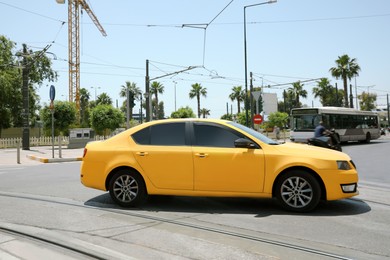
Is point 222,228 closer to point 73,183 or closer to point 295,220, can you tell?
point 295,220

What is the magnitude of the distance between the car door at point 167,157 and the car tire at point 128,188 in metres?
0.23

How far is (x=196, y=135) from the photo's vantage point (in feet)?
20.8

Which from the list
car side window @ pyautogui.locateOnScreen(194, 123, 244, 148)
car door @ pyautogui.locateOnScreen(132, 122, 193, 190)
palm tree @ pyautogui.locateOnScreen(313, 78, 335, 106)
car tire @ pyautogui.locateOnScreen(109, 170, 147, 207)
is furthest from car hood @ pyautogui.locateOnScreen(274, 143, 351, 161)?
palm tree @ pyautogui.locateOnScreen(313, 78, 335, 106)

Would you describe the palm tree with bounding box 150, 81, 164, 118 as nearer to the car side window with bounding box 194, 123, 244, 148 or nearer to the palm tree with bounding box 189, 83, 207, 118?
the palm tree with bounding box 189, 83, 207, 118

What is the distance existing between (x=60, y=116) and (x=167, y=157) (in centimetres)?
3418

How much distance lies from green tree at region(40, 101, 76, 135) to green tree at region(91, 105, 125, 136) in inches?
111

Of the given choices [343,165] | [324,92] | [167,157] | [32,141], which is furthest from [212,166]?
[324,92]

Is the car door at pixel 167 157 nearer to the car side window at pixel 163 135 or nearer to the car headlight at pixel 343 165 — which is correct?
the car side window at pixel 163 135

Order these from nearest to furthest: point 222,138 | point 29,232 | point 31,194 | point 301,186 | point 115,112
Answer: point 29,232 → point 301,186 → point 222,138 → point 31,194 → point 115,112

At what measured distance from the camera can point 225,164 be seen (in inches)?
237

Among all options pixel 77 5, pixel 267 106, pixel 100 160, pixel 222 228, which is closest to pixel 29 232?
pixel 100 160

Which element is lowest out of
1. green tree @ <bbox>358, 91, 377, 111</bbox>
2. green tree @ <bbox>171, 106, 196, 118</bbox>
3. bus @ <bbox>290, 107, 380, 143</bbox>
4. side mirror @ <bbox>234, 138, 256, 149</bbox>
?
side mirror @ <bbox>234, 138, 256, 149</bbox>

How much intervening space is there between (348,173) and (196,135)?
242 centimetres

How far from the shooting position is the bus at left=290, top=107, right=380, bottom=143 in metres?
25.7
